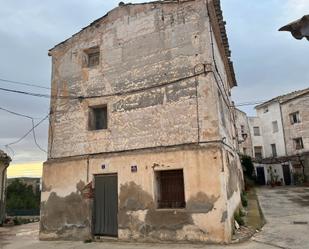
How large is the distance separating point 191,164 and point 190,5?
5.47 meters

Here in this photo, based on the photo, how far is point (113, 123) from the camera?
1114cm

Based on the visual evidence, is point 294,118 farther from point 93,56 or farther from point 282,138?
point 93,56

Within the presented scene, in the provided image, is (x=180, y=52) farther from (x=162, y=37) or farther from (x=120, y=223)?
(x=120, y=223)

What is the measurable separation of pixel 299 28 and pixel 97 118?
31.1ft

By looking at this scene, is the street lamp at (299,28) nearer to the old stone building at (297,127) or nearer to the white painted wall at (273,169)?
the old stone building at (297,127)

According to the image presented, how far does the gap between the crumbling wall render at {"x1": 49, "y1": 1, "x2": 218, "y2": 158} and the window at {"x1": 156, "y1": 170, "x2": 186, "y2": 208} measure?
999mm

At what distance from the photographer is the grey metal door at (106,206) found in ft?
33.9

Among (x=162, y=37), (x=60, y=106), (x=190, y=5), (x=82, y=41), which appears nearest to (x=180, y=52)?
(x=162, y=37)

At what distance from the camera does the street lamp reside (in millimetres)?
3245

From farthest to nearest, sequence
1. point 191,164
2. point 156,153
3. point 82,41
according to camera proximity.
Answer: point 82,41 < point 156,153 < point 191,164

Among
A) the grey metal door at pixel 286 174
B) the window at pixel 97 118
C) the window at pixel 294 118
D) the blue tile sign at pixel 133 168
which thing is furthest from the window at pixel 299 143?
the blue tile sign at pixel 133 168

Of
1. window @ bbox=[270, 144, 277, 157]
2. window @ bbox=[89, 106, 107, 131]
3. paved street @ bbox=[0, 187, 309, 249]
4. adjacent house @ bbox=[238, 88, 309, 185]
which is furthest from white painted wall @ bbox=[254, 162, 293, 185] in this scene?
window @ bbox=[89, 106, 107, 131]

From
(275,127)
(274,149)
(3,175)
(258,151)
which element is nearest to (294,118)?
(275,127)

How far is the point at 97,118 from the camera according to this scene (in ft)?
39.2
